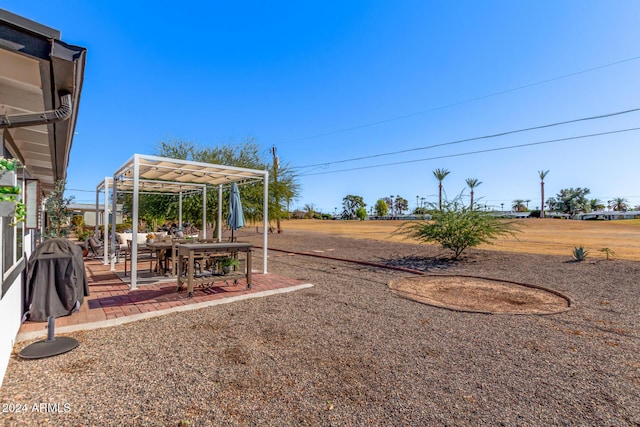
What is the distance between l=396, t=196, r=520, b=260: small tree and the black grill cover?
10.4 meters

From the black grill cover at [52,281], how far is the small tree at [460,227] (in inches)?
410

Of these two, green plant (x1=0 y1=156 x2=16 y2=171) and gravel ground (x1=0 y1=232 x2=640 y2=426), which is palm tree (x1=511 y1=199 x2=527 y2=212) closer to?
gravel ground (x1=0 y1=232 x2=640 y2=426)

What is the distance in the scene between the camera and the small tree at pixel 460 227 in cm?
1096

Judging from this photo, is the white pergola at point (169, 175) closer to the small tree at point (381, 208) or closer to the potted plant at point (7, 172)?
the potted plant at point (7, 172)

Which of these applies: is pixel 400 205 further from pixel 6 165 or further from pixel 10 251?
pixel 6 165

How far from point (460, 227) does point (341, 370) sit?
940cm

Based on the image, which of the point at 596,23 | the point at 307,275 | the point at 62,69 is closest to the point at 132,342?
the point at 62,69

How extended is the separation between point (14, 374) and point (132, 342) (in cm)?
103

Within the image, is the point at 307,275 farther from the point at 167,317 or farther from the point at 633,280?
the point at 633,280

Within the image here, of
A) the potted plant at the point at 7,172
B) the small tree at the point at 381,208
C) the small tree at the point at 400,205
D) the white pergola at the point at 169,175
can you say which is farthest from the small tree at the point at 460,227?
the small tree at the point at 400,205

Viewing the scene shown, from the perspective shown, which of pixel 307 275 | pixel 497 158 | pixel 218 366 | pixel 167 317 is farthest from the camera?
pixel 497 158

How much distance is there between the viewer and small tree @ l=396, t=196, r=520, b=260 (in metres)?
11.0

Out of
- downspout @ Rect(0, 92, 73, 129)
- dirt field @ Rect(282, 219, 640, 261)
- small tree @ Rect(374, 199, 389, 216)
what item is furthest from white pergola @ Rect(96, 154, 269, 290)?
small tree @ Rect(374, 199, 389, 216)

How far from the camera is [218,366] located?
313 cm
